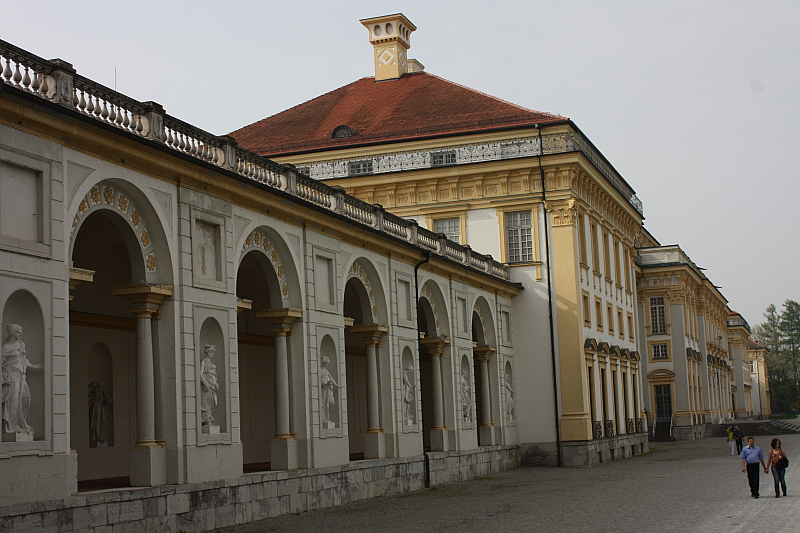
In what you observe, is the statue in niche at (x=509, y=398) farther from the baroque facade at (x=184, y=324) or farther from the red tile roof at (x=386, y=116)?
the red tile roof at (x=386, y=116)

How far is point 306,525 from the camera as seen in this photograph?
711 inches

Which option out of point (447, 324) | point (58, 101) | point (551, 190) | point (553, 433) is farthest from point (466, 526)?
point (551, 190)

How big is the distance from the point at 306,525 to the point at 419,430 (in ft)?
32.9

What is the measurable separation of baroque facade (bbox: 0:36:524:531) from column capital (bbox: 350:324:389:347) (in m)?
0.06

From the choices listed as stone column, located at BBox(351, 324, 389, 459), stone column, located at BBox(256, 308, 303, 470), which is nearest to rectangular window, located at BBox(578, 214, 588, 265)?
stone column, located at BBox(351, 324, 389, 459)

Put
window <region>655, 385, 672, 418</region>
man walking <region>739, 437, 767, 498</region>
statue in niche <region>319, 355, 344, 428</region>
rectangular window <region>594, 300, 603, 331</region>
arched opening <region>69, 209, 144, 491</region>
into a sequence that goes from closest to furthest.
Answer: arched opening <region>69, 209, 144, 491</region>
man walking <region>739, 437, 767, 498</region>
statue in niche <region>319, 355, 344, 428</region>
rectangular window <region>594, 300, 603, 331</region>
window <region>655, 385, 672, 418</region>

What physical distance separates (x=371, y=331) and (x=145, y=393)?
32.5ft

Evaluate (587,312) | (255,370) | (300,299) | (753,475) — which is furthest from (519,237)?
(753,475)

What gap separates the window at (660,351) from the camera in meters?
63.8

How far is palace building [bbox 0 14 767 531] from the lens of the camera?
14328 millimetres

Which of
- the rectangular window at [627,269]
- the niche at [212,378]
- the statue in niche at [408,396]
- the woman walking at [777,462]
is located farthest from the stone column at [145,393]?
the rectangular window at [627,269]

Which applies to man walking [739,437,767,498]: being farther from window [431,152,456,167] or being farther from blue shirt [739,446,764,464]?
window [431,152,456,167]

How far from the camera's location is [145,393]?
1675cm

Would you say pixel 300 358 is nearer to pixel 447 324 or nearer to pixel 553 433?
pixel 447 324
